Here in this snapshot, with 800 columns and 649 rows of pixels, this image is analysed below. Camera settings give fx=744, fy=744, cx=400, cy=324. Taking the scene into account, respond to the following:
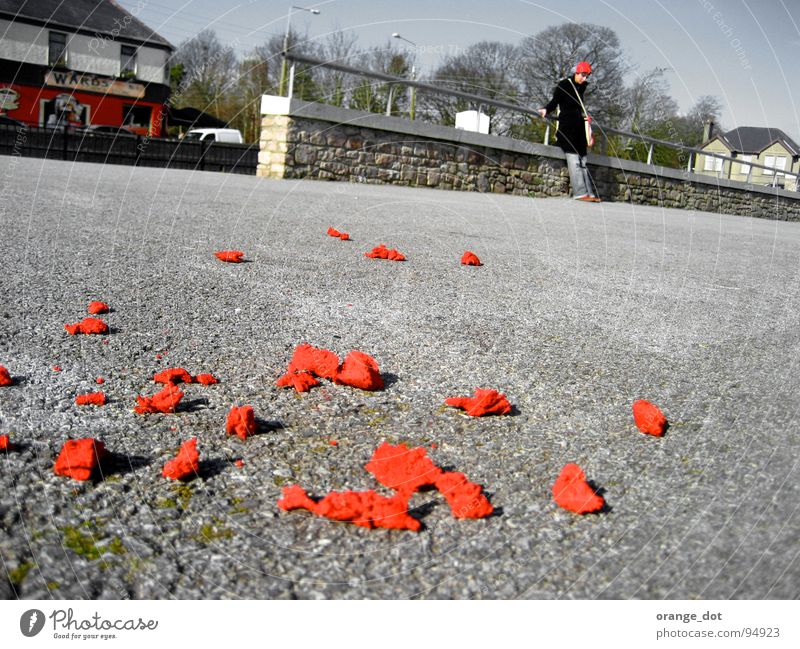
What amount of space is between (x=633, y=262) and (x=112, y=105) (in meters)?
38.0

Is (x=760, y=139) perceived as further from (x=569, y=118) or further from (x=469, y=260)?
(x=569, y=118)

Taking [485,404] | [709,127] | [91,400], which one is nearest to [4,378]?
[91,400]

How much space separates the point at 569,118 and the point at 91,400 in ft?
40.7

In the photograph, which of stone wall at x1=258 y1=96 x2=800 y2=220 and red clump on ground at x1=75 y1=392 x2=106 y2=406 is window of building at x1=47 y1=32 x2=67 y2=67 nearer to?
stone wall at x1=258 y1=96 x2=800 y2=220

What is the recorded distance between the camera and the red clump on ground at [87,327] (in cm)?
241

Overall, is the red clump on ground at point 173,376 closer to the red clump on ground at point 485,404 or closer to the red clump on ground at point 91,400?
the red clump on ground at point 91,400

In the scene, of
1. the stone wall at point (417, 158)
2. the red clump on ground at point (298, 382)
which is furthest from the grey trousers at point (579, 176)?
the red clump on ground at point (298, 382)

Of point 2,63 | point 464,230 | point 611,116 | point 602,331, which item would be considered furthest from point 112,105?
point 602,331

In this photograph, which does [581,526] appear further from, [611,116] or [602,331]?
[611,116]

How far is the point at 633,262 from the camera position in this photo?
531 centimetres

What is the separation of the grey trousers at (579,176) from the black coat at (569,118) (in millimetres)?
137

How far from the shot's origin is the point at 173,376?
2.05 metres

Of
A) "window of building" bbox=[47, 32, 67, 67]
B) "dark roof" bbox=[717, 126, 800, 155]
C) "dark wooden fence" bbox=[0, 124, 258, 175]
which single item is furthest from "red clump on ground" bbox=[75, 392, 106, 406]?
"window of building" bbox=[47, 32, 67, 67]

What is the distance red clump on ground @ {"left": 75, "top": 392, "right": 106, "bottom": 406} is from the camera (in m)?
1.84
